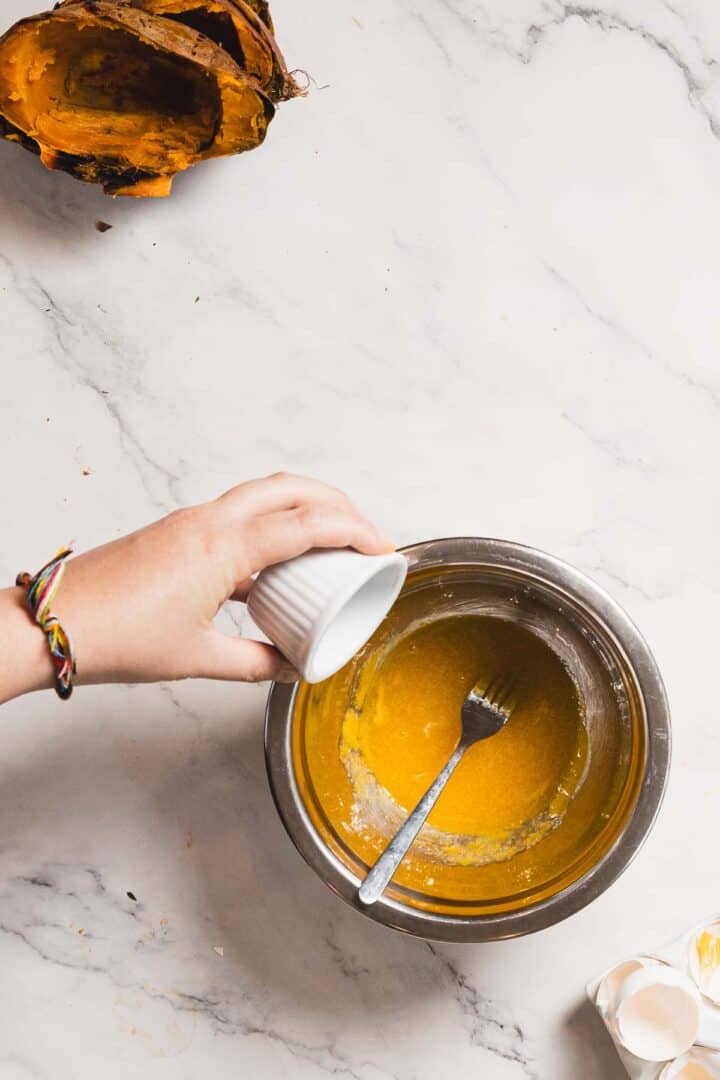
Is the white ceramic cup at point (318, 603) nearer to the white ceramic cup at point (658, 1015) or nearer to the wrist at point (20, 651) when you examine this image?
the wrist at point (20, 651)

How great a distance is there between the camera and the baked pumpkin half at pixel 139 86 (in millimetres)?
732

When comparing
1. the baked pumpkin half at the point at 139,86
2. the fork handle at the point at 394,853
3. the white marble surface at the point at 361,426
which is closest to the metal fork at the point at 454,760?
the fork handle at the point at 394,853

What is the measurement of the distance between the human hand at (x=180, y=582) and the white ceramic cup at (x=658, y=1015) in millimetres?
383

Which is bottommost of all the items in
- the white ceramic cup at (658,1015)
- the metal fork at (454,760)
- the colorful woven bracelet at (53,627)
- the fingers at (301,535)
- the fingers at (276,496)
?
the white ceramic cup at (658,1015)

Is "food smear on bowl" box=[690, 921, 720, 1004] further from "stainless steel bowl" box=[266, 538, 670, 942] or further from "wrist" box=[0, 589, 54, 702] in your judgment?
"wrist" box=[0, 589, 54, 702]

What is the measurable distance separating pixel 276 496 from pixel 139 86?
0.40 meters

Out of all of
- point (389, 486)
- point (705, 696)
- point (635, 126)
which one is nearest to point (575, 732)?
point (705, 696)

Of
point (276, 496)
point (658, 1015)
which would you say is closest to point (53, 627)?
point (276, 496)

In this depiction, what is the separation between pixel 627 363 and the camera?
2.70 ft

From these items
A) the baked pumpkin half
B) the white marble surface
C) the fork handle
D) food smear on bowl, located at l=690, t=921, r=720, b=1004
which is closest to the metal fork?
the fork handle

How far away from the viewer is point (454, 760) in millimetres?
743

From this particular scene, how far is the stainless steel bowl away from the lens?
0.68m

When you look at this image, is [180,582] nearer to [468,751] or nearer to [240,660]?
[240,660]

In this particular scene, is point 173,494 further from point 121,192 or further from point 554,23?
point 554,23
